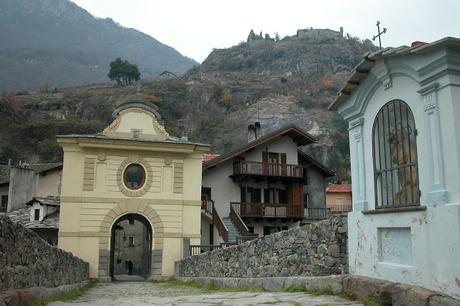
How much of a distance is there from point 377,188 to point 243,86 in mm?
83180

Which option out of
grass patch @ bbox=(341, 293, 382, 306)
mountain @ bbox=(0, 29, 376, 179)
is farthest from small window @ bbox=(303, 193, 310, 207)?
grass patch @ bbox=(341, 293, 382, 306)

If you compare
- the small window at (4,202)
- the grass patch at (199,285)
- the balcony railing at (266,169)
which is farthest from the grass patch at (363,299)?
the small window at (4,202)

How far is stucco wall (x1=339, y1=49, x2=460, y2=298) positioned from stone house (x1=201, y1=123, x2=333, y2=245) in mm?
18738

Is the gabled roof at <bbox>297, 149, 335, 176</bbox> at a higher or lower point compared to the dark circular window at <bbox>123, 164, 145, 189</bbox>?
higher

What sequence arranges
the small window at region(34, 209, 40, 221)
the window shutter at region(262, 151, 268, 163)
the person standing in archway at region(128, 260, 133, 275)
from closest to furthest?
the small window at region(34, 209, 40, 221) → the window shutter at region(262, 151, 268, 163) → the person standing in archway at region(128, 260, 133, 275)

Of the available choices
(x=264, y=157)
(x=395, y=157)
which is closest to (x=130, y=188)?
(x=264, y=157)

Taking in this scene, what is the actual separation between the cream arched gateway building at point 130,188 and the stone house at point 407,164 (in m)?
15.9

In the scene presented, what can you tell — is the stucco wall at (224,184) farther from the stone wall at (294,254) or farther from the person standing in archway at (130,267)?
the person standing in archway at (130,267)

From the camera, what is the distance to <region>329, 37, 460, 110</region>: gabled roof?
223 inches

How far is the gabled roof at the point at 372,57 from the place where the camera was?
18.6 ft

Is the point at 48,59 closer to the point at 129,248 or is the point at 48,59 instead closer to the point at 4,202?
the point at 4,202

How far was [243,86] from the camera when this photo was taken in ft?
293

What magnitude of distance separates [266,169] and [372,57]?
2179 cm

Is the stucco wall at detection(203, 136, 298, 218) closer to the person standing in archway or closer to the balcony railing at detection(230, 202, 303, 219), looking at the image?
the balcony railing at detection(230, 202, 303, 219)
